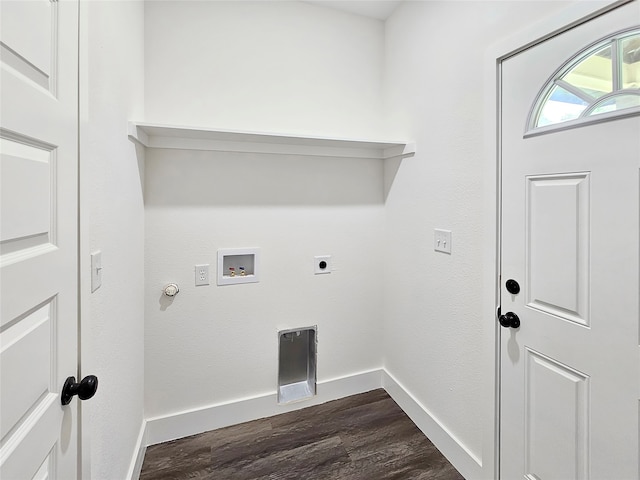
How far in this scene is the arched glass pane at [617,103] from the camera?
91cm

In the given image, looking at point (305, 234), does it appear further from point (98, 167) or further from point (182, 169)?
point (98, 167)

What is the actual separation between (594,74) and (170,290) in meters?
2.09

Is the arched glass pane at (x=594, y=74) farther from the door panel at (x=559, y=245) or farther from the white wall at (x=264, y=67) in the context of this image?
the white wall at (x=264, y=67)

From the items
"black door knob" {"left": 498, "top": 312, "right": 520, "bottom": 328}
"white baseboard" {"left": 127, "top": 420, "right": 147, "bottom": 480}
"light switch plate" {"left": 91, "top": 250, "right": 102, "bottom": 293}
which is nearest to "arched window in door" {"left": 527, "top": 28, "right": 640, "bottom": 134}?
"black door knob" {"left": 498, "top": 312, "right": 520, "bottom": 328}

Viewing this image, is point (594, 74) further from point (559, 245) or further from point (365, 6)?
point (365, 6)

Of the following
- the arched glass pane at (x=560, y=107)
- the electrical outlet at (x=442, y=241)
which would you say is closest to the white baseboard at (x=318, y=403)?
the electrical outlet at (x=442, y=241)

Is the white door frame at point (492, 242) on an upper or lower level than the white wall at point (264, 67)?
lower

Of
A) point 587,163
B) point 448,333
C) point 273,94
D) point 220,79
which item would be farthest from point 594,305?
point 220,79

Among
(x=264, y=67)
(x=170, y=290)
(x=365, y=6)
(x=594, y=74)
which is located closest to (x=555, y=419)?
(x=594, y=74)

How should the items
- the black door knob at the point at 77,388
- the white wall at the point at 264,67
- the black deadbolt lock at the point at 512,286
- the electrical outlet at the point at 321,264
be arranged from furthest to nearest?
the electrical outlet at the point at 321,264
the white wall at the point at 264,67
the black deadbolt lock at the point at 512,286
the black door knob at the point at 77,388

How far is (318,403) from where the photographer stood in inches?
82.9

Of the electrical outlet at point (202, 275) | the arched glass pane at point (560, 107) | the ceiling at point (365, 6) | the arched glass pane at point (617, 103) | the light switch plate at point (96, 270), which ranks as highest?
the ceiling at point (365, 6)

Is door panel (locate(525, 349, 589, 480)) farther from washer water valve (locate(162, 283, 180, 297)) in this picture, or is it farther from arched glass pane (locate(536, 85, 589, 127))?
washer water valve (locate(162, 283, 180, 297))

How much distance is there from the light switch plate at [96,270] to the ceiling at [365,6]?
1967 mm
